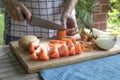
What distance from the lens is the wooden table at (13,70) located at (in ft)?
2.95

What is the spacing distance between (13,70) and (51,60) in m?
0.16

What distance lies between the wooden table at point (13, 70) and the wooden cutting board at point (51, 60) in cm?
2

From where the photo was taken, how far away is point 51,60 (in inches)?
39.5

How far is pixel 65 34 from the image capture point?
47.7 inches

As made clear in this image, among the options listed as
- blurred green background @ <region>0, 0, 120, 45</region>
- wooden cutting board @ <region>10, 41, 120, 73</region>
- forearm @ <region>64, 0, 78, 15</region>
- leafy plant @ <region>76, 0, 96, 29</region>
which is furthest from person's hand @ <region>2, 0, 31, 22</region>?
leafy plant @ <region>76, 0, 96, 29</region>

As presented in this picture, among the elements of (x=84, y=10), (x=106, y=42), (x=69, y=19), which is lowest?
(x=106, y=42)

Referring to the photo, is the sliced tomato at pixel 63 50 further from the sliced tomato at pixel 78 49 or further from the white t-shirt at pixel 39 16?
the white t-shirt at pixel 39 16

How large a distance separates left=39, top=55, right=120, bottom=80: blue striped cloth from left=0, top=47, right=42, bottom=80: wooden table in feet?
0.17

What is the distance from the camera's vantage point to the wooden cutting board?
0.95 meters

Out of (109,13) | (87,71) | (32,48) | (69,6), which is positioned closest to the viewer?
(87,71)

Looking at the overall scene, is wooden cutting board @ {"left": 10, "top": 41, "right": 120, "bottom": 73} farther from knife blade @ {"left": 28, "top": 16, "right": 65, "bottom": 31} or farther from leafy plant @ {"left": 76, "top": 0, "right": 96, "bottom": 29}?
leafy plant @ {"left": 76, "top": 0, "right": 96, "bottom": 29}

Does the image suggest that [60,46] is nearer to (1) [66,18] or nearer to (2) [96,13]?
(1) [66,18]

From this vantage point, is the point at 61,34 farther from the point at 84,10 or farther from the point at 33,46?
the point at 84,10

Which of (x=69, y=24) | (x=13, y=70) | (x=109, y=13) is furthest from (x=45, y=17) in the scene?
(x=109, y=13)
